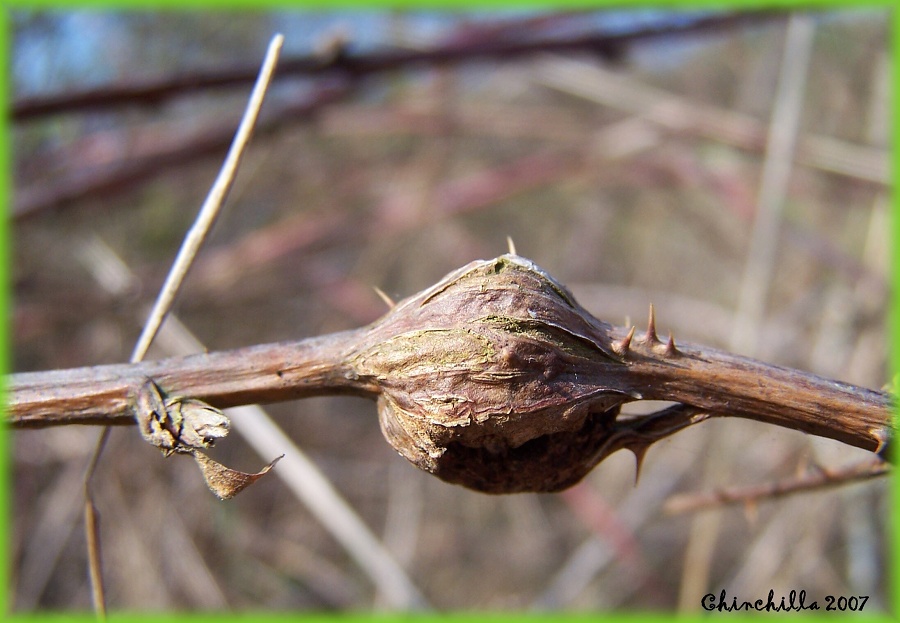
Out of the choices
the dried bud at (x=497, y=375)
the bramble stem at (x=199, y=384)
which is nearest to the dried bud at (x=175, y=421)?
the bramble stem at (x=199, y=384)

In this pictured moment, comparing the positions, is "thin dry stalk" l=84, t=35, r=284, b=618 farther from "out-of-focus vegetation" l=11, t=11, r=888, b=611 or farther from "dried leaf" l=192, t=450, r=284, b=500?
"out-of-focus vegetation" l=11, t=11, r=888, b=611

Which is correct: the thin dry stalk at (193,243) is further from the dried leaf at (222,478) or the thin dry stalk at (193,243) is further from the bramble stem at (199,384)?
the dried leaf at (222,478)

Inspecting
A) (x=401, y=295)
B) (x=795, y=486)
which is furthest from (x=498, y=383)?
(x=401, y=295)

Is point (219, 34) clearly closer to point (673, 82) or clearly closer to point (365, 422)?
point (365, 422)

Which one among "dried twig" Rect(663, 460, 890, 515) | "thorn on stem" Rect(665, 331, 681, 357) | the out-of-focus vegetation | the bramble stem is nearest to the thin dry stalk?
the bramble stem

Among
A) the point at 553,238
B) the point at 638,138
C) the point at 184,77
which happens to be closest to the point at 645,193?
the point at 553,238
